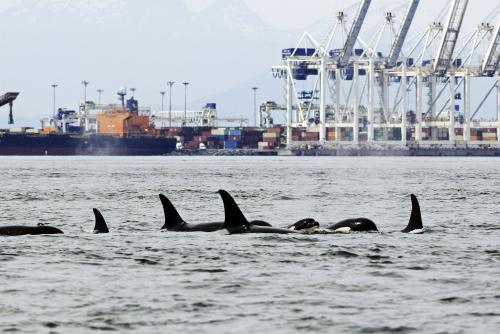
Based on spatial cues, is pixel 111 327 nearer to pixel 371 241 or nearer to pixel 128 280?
pixel 128 280

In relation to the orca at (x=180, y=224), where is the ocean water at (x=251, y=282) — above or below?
below

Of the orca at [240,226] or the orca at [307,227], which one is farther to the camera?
the orca at [307,227]

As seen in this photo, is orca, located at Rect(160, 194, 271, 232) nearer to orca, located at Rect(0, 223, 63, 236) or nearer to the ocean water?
the ocean water

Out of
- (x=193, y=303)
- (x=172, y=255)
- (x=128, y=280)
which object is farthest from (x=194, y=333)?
(x=172, y=255)

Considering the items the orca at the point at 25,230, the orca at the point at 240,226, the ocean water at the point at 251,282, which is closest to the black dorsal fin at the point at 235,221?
the orca at the point at 240,226

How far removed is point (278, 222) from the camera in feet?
158

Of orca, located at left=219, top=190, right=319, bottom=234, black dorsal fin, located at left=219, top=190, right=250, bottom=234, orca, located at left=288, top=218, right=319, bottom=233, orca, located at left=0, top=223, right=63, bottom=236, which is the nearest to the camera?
black dorsal fin, located at left=219, top=190, right=250, bottom=234

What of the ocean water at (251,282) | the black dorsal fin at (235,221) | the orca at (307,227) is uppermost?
the black dorsal fin at (235,221)

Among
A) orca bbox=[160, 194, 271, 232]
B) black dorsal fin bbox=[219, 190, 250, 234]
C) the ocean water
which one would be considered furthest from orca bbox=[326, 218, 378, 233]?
black dorsal fin bbox=[219, 190, 250, 234]

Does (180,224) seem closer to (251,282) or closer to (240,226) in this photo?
(240,226)

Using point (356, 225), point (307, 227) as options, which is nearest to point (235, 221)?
point (307, 227)

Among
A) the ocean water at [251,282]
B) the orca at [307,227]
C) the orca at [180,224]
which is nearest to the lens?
the ocean water at [251,282]

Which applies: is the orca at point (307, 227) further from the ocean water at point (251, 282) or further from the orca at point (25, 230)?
the orca at point (25, 230)

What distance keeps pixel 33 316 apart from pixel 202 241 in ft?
41.3
